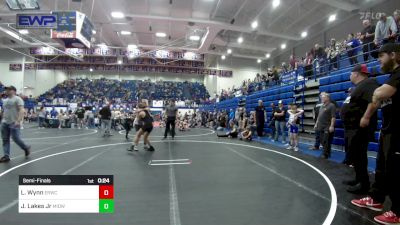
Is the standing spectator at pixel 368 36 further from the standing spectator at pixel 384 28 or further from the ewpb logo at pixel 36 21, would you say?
the ewpb logo at pixel 36 21

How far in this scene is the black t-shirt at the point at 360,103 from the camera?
367cm

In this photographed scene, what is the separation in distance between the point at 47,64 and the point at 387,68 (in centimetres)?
3827

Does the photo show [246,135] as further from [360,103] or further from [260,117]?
[360,103]

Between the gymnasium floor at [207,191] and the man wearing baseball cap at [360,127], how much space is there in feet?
1.08

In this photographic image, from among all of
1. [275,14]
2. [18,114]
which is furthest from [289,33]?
[18,114]

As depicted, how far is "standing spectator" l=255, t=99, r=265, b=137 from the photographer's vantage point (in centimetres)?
1380

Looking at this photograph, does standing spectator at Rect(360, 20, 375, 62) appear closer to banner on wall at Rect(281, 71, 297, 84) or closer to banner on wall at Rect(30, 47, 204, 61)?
banner on wall at Rect(281, 71, 297, 84)

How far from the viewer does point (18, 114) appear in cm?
671

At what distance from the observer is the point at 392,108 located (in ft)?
9.30

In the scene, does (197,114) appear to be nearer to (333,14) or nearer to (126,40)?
(126,40)
